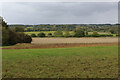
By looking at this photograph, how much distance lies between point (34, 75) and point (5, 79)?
3.70ft

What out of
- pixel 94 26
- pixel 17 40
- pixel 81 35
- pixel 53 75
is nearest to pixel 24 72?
pixel 53 75

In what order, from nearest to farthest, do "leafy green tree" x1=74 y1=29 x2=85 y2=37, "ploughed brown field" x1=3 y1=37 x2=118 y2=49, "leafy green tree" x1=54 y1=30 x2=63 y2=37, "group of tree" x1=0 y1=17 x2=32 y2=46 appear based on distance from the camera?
"group of tree" x1=0 y1=17 x2=32 y2=46, "ploughed brown field" x1=3 y1=37 x2=118 y2=49, "leafy green tree" x1=54 y1=30 x2=63 y2=37, "leafy green tree" x1=74 y1=29 x2=85 y2=37

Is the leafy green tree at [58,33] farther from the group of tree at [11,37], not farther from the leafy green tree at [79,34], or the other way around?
the group of tree at [11,37]

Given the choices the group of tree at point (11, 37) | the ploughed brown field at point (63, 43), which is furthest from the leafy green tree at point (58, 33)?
the group of tree at point (11, 37)

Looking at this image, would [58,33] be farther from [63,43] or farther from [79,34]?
[63,43]

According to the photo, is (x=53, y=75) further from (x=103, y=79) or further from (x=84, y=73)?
(x=103, y=79)

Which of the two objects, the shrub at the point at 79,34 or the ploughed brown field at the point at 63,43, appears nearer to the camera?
the ploughed brown field at the point at 63,43

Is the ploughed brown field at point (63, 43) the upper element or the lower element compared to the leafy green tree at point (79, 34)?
lower

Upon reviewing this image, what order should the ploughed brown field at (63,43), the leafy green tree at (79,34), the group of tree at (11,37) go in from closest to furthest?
the group of tree at (11,37) → the ploughed brown field at (63,43) → the leafy green tree at (79,34)

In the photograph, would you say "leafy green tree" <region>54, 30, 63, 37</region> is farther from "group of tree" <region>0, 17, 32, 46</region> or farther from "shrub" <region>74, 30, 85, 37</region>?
"group of tree" <region>0, 17, 32, 46</region>

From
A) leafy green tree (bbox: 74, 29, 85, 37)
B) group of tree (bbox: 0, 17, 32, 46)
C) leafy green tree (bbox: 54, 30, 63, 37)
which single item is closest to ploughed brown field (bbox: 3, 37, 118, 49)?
group of tree (bbox: 0, 17, 32, 46)

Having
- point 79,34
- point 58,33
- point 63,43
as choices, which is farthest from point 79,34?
point 63,43

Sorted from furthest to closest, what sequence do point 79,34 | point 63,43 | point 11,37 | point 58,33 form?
1. point 79,34
2. point 58,33
3. point 63,43
4. point 11,37

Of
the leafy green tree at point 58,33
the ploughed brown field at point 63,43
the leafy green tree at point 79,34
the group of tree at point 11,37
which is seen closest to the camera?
the group of tree at point 11,37
